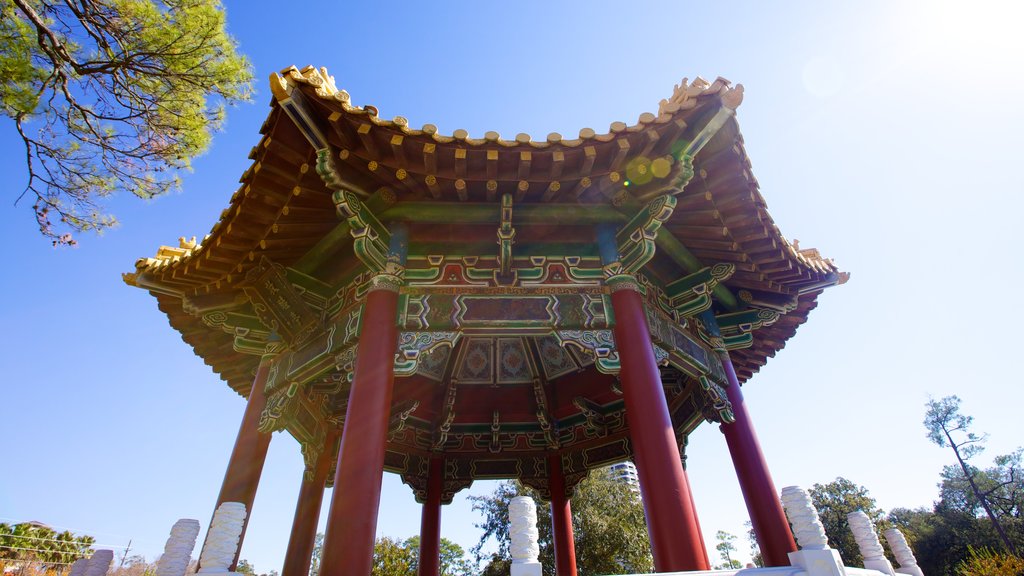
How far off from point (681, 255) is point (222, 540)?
7.02 m

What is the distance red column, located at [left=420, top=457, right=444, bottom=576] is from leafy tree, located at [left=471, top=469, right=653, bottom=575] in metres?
8.83

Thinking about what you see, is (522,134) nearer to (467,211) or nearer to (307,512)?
(467,211)

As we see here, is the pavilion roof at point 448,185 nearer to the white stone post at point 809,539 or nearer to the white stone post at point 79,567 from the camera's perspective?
the white stone post at point 79,567

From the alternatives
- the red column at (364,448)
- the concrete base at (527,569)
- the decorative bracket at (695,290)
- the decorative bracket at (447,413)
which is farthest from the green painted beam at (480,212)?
the decorative bracket at (447,413)

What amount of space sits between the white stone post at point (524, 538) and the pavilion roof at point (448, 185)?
12.5 feet

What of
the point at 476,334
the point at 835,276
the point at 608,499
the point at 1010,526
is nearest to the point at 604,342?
the point at 476,334

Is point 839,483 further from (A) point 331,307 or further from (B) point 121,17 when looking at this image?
(B) point 121,17

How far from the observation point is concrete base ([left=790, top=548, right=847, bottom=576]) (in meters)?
3.74

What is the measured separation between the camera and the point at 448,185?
651 centimetres

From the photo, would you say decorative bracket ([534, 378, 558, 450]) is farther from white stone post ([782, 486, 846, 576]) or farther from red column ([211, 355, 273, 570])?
white stone post ([782, 486, 846, 576])

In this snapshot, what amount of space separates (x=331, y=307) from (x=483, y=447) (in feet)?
19.3

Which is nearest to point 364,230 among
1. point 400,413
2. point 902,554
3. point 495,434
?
point 400,413

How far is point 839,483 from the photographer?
3519cm

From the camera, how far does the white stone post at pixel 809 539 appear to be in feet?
12.3
